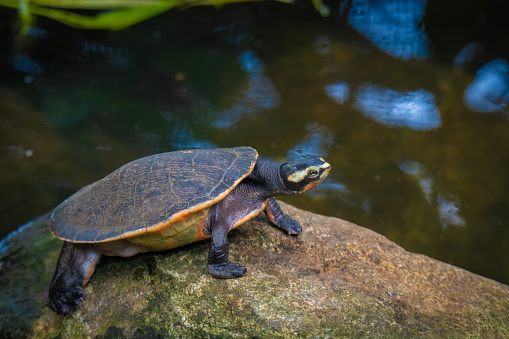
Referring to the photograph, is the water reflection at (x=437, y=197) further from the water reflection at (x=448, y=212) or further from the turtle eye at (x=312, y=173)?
the turtle eye at (x=312, y=173)

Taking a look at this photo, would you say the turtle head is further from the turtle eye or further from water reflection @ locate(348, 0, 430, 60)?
water reflection @ locate(348, 0, 430, 60)

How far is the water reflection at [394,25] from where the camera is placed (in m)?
5.36

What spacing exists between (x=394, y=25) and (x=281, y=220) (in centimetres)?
408

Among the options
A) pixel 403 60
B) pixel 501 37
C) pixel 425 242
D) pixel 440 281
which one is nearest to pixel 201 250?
pixel 440 281

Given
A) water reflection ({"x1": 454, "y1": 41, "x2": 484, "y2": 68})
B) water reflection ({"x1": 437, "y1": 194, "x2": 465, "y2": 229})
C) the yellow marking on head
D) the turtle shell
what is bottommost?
water reflection ({"x1": 437, "y1": 194, "x2": 465, "y2": 229})

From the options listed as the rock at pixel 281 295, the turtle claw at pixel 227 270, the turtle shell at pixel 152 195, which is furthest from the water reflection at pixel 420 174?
the turtle claw at pixel 227 270

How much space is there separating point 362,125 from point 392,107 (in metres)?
0.49

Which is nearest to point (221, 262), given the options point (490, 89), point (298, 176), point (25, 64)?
point (298, 176)

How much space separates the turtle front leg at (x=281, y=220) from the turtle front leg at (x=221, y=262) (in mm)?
522

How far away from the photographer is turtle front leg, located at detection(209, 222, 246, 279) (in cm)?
246

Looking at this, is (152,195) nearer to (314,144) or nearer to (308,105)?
(314,144)

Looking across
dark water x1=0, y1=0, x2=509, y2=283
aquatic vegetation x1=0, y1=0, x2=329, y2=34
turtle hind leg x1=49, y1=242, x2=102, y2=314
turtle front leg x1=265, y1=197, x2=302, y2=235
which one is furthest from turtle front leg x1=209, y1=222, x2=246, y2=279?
aquatic vegetation x1=0, y1=0, x2=329, y2=34

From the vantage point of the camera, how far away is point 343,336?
2074mm

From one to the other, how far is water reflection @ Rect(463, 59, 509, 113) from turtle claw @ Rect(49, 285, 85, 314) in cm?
466
